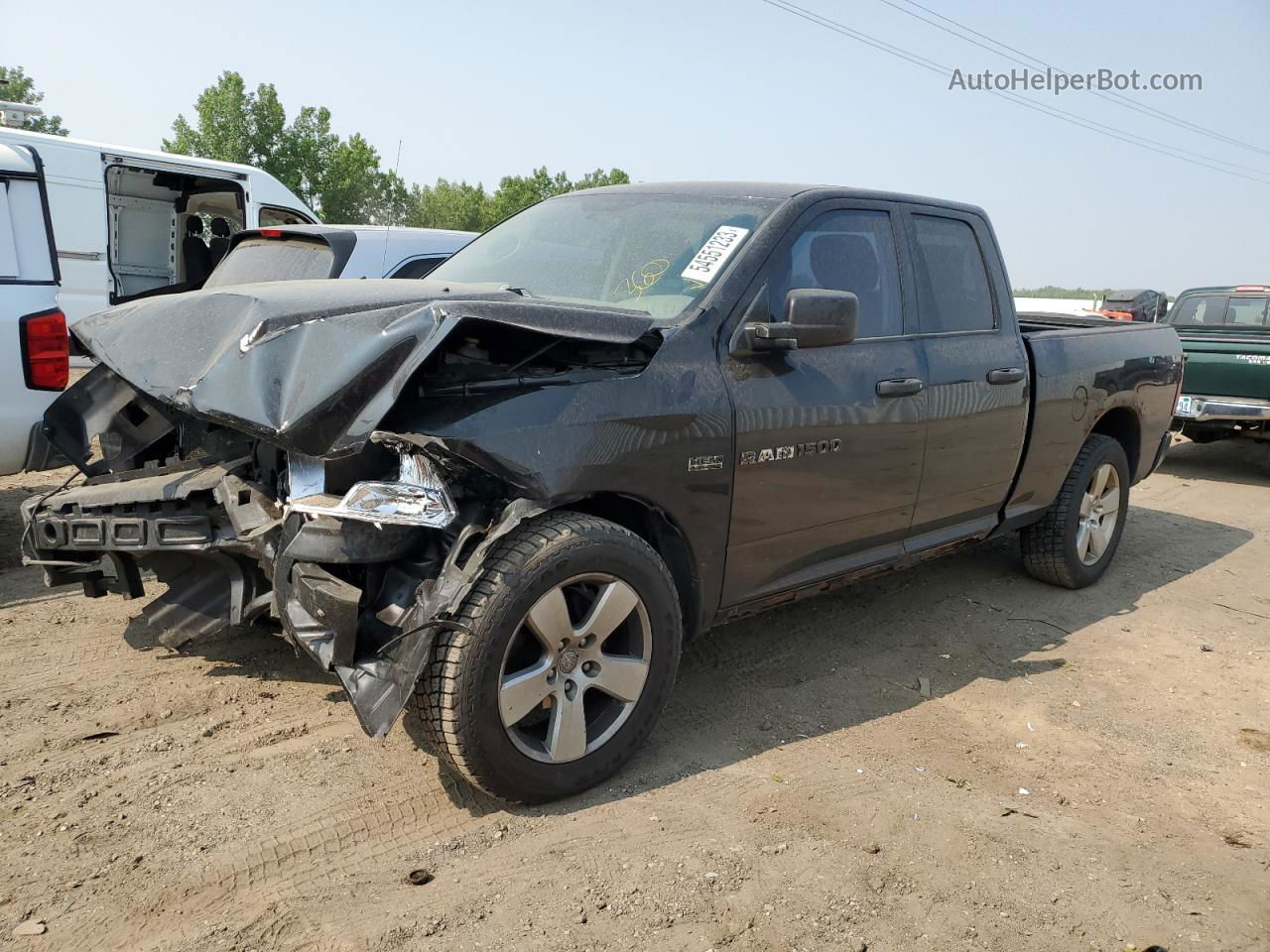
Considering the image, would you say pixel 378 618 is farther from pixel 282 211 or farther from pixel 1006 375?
pixel 282 211

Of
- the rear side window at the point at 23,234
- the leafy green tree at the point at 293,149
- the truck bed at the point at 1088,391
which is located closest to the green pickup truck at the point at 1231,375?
the truck bed at the point at 1088,391

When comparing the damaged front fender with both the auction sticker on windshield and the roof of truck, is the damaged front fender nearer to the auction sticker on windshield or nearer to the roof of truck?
the auction sticker on windshield

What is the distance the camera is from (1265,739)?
13.0 ft

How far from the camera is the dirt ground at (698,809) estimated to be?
2545 mm

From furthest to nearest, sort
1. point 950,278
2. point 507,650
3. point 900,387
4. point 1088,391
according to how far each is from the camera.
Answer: point 1088,391 < point 950,278 < point 900,387 < point 507,650

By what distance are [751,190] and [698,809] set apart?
2.41 meters

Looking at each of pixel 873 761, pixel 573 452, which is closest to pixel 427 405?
pixel 573 452

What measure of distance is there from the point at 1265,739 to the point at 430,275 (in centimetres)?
409

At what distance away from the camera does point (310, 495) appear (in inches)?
115

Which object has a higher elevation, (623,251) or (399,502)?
(623,251)

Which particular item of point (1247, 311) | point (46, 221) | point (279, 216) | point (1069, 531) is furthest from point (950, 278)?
point (1247, 311)

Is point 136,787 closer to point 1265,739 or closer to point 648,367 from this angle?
point 648,367

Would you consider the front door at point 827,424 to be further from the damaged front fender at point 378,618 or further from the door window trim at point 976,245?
the damaged front fender at point 378,618

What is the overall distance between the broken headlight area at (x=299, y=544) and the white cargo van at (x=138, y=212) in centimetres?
323
